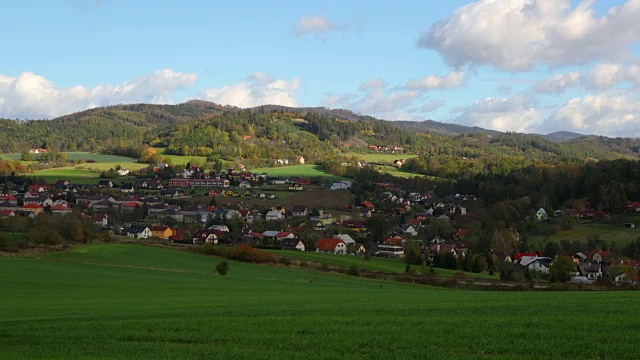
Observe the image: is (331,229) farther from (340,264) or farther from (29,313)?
(29,313)

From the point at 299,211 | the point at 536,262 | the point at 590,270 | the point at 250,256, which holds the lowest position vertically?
the point at 590,270

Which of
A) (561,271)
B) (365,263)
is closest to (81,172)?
(365,263)

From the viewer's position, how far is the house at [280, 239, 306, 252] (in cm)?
7856

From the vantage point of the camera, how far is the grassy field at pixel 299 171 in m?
153

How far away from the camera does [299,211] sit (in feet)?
366

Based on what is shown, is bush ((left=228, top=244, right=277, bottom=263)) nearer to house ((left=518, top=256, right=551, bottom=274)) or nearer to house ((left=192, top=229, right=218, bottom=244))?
house ((left=192, top=229, right=218, bottom=244))

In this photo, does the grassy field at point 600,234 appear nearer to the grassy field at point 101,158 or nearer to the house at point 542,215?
the house at point 542,215

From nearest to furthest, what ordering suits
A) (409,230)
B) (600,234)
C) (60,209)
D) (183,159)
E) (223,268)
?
(223,268) → (600,234) → (409,230) → (60,209) → (183,159)

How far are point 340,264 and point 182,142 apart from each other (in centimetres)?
13561

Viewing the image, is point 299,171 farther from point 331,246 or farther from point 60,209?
point 331,246

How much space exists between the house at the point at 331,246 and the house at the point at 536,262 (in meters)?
20.3

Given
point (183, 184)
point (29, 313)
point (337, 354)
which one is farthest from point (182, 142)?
point (337, 354)

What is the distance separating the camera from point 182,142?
18712 cm

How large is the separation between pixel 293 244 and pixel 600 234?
41290 millimetres
